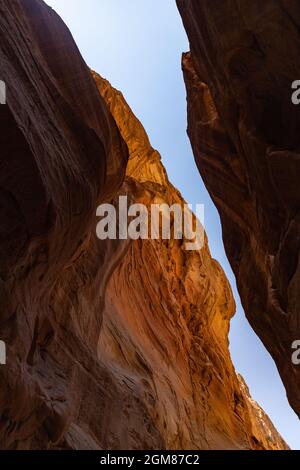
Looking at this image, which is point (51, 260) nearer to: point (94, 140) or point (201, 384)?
point (94, 140)

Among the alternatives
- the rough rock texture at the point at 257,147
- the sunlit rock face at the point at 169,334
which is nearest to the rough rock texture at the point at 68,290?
the sunlit rock face at the point at 169,334

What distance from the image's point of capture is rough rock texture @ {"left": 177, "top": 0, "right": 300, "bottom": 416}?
1081 cm

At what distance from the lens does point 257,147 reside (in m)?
12.3

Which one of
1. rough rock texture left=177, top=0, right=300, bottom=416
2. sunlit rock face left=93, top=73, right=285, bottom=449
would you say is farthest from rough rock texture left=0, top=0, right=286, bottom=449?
rough rock texture left=177, top=0, right=300, bottom=416

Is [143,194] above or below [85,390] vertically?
above

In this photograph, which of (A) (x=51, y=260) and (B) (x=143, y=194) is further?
(B) (x=143, y=194)

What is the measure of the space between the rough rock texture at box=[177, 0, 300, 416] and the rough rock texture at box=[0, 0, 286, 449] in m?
3.31

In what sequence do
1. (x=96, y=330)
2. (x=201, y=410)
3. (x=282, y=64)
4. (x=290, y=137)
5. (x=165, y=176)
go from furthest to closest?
(x=165, y=176) → (x=201, y=410) → (x=96, y=330) → (x=290, y=137) → (x=282, y=64)

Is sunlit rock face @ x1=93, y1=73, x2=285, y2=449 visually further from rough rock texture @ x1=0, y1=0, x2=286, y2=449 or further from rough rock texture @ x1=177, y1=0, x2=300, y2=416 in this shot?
rough rock texture @ x1=177, y1=0, x2=300, y2=416

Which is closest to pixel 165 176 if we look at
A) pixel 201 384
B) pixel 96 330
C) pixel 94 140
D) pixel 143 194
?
pixel 143 194

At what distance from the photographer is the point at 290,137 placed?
465 inches

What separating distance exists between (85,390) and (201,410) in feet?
37.1

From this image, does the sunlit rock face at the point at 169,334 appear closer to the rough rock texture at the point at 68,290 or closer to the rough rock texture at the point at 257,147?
the rough rock texture at the point at 68,290

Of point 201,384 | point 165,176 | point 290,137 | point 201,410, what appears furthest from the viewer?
point 165,176
